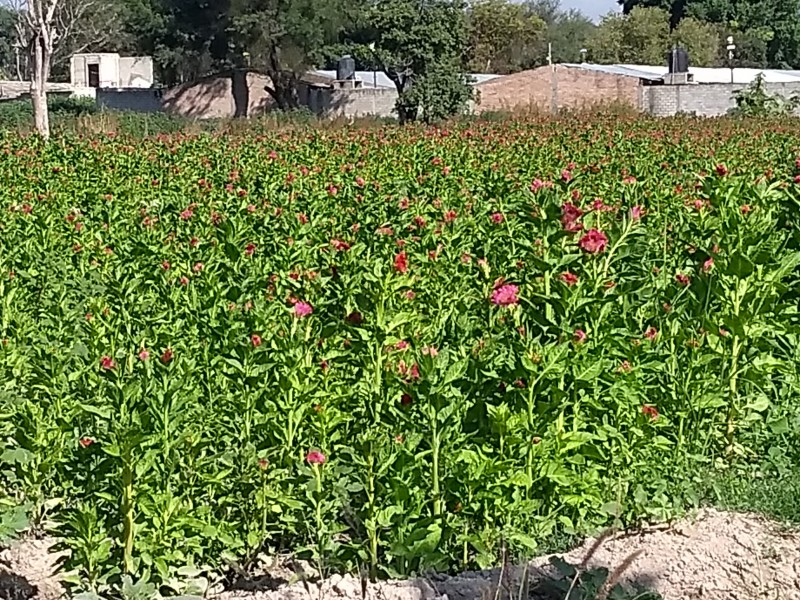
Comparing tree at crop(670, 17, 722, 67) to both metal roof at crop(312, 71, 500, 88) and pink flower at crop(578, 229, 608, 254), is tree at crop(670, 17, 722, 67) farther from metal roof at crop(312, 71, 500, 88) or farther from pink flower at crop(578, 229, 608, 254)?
pink flower at crop(578, 229, 608, 254)

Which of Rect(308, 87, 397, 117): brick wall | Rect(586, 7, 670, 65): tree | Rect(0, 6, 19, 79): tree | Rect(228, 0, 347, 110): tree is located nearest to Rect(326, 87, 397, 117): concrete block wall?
Rect(308, 87, 397, 117): brick wall

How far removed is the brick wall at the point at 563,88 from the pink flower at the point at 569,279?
42180 millimetres

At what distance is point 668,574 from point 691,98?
43582 mm

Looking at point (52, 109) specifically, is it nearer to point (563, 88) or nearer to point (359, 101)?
point (359, 101)

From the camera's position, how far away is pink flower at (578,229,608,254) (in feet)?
15.4

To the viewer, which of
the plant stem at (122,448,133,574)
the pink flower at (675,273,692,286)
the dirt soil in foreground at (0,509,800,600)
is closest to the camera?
the dirt soil in foreground at (0,509,800,600)

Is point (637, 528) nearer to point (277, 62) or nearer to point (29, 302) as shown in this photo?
point (29, 302)

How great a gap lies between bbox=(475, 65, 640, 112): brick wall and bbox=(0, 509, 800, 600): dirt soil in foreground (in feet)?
140

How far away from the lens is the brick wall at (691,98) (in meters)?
45.6

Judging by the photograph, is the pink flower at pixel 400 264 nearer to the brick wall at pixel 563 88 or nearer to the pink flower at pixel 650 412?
the pink flower at pixel 650 412

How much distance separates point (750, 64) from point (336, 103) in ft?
132

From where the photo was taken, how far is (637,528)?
4.57 m

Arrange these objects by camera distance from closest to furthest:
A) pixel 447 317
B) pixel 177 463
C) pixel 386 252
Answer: pixel 177 463, pixel 447 317, pixel 386 252

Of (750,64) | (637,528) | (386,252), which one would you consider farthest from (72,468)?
(750,64)
